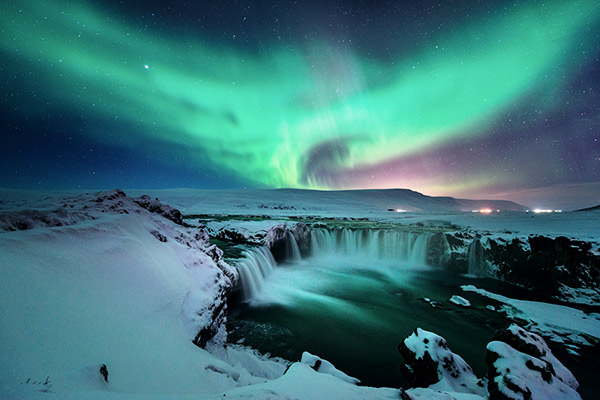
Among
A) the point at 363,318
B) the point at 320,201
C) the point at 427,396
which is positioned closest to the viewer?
the point at 427,396

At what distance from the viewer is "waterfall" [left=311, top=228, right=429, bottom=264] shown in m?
21.5

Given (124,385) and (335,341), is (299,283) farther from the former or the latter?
(124,385)

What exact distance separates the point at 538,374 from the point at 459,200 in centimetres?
19328

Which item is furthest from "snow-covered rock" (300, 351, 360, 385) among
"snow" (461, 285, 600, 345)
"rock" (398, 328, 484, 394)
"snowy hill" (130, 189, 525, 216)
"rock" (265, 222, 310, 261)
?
"snowy hill" (130, 189, 525, 216)

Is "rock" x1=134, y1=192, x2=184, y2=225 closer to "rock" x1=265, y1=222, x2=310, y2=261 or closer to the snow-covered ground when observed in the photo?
the snow-covered ground

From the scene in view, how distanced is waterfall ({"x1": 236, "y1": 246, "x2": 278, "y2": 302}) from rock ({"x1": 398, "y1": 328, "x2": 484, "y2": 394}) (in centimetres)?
833

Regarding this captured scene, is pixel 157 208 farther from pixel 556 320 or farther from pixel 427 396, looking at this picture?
pixel 556 320

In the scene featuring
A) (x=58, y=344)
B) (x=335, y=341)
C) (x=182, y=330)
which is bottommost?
(x=335, y=341)

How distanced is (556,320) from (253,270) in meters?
14.7

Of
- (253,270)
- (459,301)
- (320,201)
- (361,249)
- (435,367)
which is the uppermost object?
(320,201)

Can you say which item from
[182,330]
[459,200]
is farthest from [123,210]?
[459,200]

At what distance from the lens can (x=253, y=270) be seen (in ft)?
43.5

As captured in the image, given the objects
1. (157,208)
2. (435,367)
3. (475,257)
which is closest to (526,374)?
(435,367)

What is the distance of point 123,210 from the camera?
7340 mm
